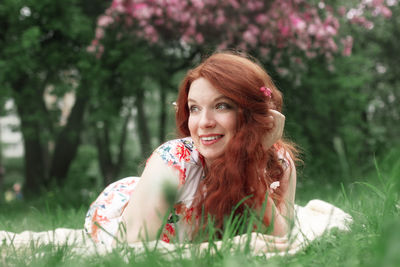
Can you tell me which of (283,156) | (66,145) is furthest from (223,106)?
(66,145)

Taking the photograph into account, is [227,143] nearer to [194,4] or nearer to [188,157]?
[188,157]

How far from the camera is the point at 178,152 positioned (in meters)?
2.22

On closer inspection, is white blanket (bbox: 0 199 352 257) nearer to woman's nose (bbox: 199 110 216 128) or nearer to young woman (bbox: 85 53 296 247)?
young woman (bbox: 85 53 296 247)

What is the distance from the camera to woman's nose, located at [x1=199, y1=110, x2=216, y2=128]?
2.08 meters

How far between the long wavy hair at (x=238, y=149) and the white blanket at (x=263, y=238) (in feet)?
0.94

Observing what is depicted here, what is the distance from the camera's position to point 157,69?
6531mm

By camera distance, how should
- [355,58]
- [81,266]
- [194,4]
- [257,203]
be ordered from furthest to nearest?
[355,58] < [194,4] < [257,203] < [81,266]

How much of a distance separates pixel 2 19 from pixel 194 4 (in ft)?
8.66

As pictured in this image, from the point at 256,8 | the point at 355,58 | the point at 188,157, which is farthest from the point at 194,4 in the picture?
the point at 188,157

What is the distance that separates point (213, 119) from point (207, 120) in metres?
0.04

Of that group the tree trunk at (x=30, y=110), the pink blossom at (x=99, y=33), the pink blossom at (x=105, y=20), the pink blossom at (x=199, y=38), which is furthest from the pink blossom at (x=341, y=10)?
the tree trunk at (x=30, y=110)

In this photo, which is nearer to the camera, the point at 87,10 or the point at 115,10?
the point at 115,10

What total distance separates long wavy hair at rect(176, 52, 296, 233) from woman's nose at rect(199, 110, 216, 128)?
13 centimetres

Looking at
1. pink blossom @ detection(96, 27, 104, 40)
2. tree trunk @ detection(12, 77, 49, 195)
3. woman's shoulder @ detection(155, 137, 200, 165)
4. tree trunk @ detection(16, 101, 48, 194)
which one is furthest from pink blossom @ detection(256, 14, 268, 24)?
tree trunk @ detection(16, 101, 48, 194)
